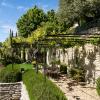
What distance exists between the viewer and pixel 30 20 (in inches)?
3093

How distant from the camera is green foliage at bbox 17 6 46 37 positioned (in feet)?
254

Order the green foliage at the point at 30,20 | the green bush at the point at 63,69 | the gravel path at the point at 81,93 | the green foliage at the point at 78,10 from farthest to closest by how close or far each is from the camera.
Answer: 1. the green foliage at the point at 30,20
2. the green foliage at the point at 78,10
3. the green bush at the point at 63,69
4. the gravel path at the point at 81,93

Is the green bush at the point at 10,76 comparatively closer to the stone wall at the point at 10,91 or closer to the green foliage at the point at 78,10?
the stone wall at the point at 10,91

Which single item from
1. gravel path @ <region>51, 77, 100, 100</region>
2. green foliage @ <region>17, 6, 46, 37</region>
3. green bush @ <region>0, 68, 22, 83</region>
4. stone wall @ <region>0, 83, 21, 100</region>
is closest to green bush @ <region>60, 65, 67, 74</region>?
green bush @ <region>0, 68, 22, 83</region>

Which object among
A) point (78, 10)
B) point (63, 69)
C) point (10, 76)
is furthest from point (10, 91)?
point (78, 10)

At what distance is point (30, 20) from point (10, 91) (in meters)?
55.2

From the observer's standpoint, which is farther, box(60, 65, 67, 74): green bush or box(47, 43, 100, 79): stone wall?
box(60, 65, 67, 74): green bush

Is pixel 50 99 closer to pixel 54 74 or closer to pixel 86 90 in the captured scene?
pixel 86 90

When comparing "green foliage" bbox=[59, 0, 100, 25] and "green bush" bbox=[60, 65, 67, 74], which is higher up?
"green foliage" bbox=[59, 0, 100, 25]

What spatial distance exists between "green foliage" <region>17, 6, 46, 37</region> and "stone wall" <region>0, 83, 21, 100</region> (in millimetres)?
52218

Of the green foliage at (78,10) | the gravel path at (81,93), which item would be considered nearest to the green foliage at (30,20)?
the green foliage at (78,10)

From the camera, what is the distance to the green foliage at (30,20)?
254 ft

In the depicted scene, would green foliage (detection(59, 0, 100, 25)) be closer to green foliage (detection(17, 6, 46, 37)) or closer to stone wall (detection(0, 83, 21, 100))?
green foliage (detection(17, 6, 46, 37))

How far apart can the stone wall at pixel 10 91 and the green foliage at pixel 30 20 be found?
52218 mm
